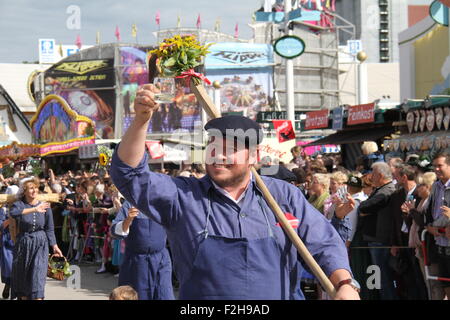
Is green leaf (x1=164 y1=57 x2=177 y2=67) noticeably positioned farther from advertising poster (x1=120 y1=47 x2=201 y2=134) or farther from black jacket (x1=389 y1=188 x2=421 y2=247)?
advertising poster (x1=120 y1=47 x2=201 y2=134)

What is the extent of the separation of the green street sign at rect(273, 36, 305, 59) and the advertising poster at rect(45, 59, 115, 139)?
96.7 feet

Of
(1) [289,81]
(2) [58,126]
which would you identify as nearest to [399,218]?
(1) [289,81]

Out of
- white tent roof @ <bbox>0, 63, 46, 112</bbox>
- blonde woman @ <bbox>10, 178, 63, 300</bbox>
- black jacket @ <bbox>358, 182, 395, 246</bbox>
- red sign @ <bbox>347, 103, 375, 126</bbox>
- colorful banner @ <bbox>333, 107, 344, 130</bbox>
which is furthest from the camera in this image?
white tent roof @ <bbox>0, 63, 46, 112</bbox>

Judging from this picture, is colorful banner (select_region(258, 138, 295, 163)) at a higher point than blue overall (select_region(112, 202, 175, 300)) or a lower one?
higher

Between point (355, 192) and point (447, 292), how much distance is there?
5.79 feet

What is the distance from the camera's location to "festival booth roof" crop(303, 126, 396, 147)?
23.4 m

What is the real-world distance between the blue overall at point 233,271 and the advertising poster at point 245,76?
1880 inches

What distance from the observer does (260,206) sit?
418cm

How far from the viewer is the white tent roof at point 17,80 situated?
70.0 m

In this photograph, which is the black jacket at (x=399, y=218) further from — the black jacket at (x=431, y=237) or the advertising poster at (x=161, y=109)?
the advertising poster at (x=161, y=109)

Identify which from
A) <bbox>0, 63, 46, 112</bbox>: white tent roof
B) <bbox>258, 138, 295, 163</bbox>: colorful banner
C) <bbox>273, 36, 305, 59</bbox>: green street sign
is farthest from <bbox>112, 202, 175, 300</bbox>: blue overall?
<bbox>0, 63, 46, 112</bbox>: white tent roof

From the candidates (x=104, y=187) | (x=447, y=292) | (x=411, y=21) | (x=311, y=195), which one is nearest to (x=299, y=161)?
(x=104, y=187)

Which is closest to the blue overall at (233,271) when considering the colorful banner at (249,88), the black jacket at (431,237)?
the black jacket at (431,237)
